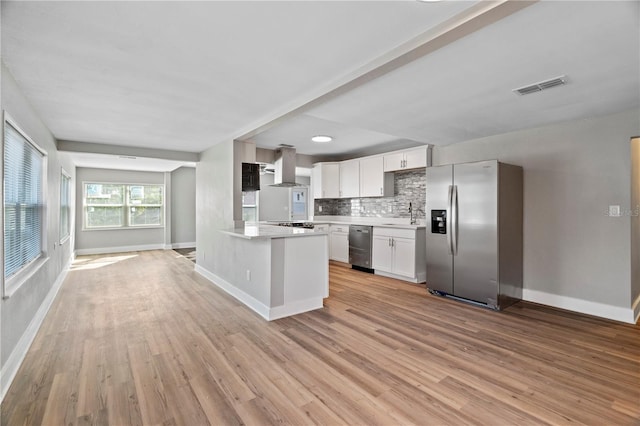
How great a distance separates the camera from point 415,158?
5188 millimetres

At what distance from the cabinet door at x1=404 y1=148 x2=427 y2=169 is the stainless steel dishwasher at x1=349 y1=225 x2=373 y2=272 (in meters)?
1.30

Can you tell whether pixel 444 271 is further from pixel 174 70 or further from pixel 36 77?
pixel 36 77

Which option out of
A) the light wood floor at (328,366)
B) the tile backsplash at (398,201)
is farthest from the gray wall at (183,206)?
the light wood floor at (328,366)

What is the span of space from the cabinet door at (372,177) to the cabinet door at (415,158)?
592mm

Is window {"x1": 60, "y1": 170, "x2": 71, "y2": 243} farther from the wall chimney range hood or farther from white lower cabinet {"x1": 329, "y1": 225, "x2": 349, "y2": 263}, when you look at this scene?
white lower cabinet {"x1": 329, "y1": 225, "x2": 349, "y2": 263}

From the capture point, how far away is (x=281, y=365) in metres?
2.40

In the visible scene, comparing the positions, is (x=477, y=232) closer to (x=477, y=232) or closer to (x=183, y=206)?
(x=477, y=232)

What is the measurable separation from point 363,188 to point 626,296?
4.04 meters

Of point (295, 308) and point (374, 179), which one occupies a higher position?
point (374, 179)

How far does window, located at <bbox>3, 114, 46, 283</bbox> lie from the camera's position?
2381 millimetres

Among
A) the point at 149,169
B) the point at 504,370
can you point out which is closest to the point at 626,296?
the point at 504,370

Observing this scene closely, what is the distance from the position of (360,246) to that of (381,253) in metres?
0.52

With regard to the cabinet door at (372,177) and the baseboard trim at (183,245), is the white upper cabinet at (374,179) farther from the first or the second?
the baseboard trim at (183,245)

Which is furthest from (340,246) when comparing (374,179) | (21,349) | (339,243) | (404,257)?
(21,349)
